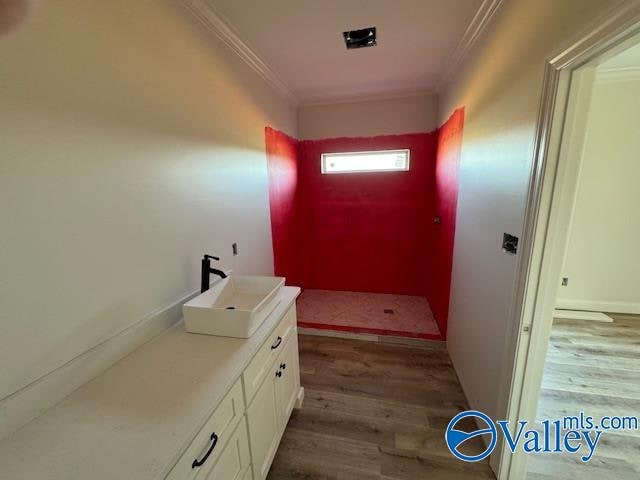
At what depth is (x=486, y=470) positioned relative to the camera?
1.35 metres

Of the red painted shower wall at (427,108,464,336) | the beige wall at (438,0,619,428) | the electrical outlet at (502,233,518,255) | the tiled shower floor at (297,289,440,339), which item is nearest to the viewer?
the beige wall at (438,0,619,428)

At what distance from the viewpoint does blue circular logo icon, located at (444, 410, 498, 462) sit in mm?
1384

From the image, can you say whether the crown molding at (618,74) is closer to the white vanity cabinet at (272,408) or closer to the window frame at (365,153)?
the window frame at (365,153)

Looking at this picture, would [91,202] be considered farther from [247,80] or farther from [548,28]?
[548,28]

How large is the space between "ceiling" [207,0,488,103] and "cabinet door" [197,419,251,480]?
6.99 ft

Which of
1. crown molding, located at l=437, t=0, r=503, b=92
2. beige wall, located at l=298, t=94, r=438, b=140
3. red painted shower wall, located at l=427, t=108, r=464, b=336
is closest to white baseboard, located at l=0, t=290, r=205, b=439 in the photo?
red painted shower wall, located at l=427, t=108, r=464, b=336

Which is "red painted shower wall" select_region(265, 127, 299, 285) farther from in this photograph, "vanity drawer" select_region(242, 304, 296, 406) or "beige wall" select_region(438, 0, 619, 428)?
"beige wall" select_region(438, 0, 619, 428)

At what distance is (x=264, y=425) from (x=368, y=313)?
72.7 inches

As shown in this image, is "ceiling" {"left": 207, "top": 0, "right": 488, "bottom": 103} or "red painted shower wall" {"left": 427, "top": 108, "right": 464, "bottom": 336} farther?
"red painted shower wall" {"left": 427, "top": 108, "right": 464, "bottom": 336}

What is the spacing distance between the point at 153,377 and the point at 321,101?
301 centimetres

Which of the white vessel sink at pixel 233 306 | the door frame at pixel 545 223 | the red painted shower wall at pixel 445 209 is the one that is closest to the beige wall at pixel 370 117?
the red painted shower wall at pixel 445 209

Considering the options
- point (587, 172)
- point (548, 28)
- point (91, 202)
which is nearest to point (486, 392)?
point (548, 28)

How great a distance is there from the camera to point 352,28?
1646 mm

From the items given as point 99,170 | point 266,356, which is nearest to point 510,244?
point 266,356
